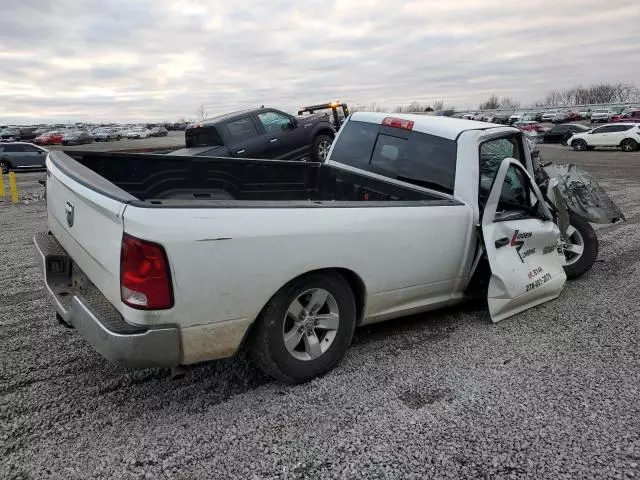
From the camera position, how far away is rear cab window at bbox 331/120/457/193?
4.19 metres

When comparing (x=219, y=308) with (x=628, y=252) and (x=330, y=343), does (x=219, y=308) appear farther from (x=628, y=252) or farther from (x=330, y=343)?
(x=628, y=252)

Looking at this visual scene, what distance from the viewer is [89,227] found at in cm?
288

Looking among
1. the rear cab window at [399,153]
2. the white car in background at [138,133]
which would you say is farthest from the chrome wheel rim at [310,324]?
the white car in background at [138,133]

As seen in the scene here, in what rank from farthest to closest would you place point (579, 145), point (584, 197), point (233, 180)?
point (579, 145)
point (584, 197)
point (233, 180)

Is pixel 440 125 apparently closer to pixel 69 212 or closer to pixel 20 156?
pixel 69 212

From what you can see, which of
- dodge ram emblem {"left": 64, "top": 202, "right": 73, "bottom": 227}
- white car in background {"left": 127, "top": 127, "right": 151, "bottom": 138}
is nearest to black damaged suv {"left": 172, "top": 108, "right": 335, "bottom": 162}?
dodge ram emblem {"left": 64, "top": 202, "right": 73, "bottom": 227}

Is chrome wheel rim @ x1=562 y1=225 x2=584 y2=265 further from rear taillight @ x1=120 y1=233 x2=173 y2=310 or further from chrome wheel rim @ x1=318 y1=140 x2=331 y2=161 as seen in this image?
chrome wheel rim @ x1=318 y1=140 x2=331 y2=161

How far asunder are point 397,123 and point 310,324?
7.62 feet

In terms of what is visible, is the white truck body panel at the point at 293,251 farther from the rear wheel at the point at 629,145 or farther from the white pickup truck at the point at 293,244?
the rear wheel at the point at 629,145

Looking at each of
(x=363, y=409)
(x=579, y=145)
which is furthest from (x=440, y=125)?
(x=579, y=145)

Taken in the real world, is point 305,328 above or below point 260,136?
below

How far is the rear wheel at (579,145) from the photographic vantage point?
29.7 meters

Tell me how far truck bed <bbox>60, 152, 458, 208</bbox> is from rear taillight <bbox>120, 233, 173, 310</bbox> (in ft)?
4.90

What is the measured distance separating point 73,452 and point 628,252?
6.64m
